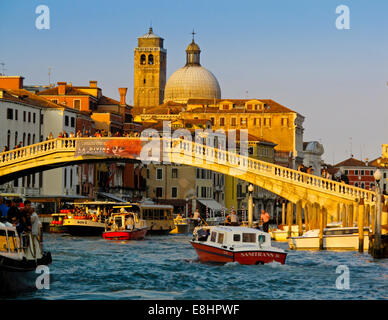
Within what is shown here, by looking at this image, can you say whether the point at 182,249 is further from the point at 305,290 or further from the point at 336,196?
the point at 305,290

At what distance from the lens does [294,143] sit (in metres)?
90.4

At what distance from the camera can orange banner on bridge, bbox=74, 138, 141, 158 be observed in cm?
3934

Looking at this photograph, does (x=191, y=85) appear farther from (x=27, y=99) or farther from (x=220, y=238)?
(x=220, y=238)

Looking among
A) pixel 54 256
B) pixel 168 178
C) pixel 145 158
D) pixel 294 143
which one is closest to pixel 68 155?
pixel 145 158

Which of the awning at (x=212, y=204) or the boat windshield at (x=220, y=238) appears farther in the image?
the awning at (x=212, y=204)

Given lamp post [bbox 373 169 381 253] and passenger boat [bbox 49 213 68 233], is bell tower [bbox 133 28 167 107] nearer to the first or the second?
passenger boat [bbox 49 213 68 233]

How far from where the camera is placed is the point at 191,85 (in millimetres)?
106250

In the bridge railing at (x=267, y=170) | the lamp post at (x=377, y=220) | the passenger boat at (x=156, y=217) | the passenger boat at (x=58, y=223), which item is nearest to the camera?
the lamp post at (x=377, y=220)

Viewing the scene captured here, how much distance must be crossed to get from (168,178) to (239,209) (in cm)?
1102

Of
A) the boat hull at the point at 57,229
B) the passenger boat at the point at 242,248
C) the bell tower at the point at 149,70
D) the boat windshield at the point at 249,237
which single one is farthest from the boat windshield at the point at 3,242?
the bell tower at the point at 149,70

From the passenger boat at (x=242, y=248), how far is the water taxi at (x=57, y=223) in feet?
54.3

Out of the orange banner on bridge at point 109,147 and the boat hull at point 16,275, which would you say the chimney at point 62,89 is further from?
the boat hull at point 16,275

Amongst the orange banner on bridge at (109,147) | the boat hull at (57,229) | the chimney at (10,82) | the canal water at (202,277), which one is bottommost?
the canal water at (202,277)

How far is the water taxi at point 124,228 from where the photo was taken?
1484 inches
